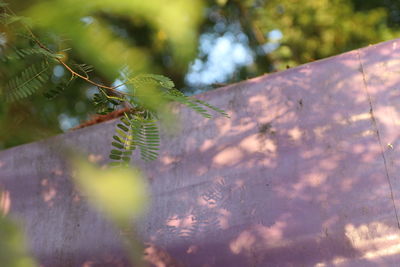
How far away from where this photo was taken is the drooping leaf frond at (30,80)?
2.96 ft

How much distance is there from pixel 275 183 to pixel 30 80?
76 centimetres

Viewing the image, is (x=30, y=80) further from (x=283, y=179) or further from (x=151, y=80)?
(x=283, y=179)

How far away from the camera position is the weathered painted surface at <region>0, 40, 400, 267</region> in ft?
4.22

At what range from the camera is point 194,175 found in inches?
59.9

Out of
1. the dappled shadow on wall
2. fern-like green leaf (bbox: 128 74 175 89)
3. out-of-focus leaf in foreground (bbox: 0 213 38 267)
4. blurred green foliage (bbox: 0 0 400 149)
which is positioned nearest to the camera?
fern-like green leaf (bbox: 128 74 175 89)

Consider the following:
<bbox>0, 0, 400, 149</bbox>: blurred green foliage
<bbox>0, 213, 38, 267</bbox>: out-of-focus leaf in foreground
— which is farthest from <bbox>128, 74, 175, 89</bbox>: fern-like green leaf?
<bbox>0, 213, 38, 267</bbox>: out-of-focus leaf in foreground

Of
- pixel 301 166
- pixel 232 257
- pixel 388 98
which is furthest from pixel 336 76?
pixel 232 257

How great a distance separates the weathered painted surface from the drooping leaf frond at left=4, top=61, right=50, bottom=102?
71cm

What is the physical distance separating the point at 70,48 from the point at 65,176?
975 millimetres

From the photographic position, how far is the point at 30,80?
0.90 metres

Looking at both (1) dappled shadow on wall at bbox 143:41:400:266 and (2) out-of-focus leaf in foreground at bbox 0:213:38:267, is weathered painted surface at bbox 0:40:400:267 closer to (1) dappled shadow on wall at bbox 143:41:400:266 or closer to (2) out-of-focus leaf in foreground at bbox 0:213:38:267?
(1) dappled shadow on wall at bbox 143:41:400:266

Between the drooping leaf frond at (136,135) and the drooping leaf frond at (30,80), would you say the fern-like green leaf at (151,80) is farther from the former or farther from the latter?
the drooping leaf frond at (30,80)

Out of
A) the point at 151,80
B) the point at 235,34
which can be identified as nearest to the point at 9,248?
the point at 151,80

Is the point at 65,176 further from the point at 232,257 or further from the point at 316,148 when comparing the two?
the point at 316,148
